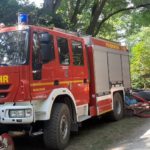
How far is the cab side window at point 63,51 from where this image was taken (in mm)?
9568

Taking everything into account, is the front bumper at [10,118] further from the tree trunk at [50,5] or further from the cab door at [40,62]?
the tree trunk at [50,5]

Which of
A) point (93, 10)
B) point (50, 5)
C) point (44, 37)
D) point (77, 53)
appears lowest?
point (77, 53)

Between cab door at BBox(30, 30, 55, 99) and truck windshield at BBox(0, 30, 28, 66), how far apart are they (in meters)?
0.17

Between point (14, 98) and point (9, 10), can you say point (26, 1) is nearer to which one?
point (9, 10)

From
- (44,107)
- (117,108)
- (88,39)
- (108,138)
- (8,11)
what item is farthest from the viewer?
(8,11)

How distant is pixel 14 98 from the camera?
828 centimetres

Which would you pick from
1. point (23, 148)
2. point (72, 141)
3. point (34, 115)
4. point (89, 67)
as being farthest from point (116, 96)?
point (34, 115)

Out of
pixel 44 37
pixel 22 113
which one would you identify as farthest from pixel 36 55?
pixel 22 113

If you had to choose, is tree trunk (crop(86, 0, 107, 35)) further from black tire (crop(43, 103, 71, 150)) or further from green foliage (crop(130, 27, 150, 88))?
black tire (crop(43, 103, 71, 150))

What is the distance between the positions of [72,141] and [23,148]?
1.31 m

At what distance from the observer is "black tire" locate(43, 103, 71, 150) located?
890 centimetres

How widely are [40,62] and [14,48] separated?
632 millimetres

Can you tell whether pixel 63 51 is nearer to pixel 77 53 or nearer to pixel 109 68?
pixel 77 53

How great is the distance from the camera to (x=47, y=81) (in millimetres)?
8906
